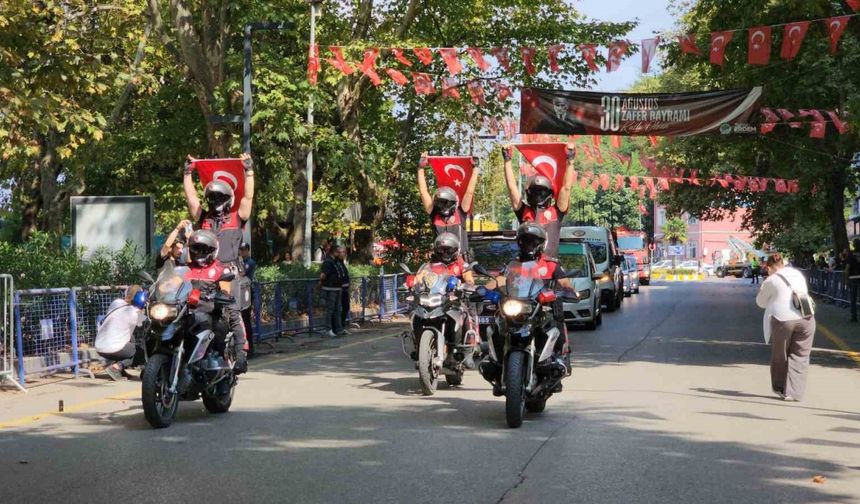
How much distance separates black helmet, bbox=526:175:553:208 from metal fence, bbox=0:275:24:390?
572 cm

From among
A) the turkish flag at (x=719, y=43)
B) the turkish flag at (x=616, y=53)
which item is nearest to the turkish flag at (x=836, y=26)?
the turkish flag at (x=719, y=43)

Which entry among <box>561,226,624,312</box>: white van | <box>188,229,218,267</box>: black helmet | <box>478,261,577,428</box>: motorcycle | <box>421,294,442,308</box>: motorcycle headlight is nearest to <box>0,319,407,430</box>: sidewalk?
<box>188,229,218,267</box>: black helmet

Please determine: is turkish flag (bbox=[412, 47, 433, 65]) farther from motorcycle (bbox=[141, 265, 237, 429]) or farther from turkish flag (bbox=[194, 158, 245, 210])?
motorcycle (bbox=[141, 265, 237, 429])

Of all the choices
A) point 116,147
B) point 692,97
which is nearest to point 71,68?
point 692,97

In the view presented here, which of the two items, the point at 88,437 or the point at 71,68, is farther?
the point at 71,68

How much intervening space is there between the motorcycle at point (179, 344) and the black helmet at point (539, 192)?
10.2 ft

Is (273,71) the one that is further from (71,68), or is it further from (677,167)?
(677,167)

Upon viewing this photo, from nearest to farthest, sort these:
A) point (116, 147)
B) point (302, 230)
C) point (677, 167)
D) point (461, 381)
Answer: point (461, 381) → point (302, 230) → point (116, 147) → point (677, 167)

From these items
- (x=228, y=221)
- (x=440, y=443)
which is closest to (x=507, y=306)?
(x=440, y=443)

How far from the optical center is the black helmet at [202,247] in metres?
9.40

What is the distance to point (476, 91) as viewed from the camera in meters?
29.1

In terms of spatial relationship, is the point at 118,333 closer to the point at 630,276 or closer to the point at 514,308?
the point at 514,308

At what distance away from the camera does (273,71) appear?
76.4 ft

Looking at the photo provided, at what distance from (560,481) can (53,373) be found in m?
8.46
